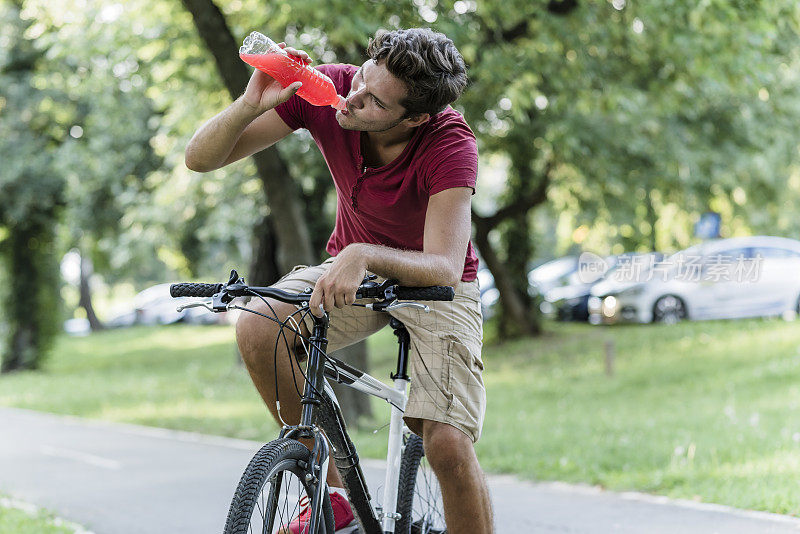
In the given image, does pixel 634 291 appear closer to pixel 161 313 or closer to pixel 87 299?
pixel 87 299

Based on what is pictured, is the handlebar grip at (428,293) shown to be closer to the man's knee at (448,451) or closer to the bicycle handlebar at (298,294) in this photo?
the bicycle handlebar at (298,294)

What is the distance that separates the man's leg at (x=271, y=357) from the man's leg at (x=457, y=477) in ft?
1.20

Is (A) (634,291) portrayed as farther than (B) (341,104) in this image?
Yes

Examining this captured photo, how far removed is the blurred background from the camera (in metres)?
9.34

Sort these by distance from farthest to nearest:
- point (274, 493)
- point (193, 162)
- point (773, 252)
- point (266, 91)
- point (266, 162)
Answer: point (773, 252), point (266, 162), point (193, 162), point (266, 91), point (274, 493)

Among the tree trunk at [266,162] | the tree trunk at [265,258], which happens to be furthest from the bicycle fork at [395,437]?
the tree trunk at [265,258]

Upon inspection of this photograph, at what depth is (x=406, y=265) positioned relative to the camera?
297 cm

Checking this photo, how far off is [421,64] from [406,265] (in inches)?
24.4

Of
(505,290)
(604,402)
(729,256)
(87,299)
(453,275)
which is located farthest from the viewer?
(87,299)

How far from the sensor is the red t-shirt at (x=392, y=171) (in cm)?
318

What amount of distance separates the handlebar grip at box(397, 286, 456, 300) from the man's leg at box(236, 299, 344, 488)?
1.58 feet

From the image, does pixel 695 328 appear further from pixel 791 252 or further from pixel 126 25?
pixel 126 25

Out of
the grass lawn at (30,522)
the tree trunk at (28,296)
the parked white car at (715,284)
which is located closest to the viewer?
the grass lawn at (30,522)

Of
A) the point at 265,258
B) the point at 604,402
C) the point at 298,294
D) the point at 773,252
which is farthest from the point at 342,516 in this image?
the point at 773,252
